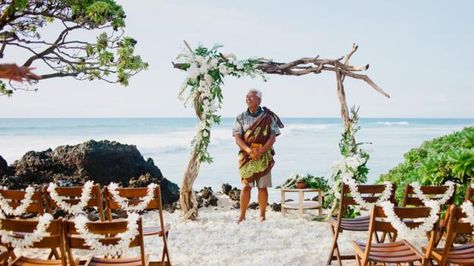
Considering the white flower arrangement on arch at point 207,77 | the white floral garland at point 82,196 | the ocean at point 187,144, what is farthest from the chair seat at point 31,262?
the ocean at point 187,144

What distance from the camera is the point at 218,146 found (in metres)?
31.8

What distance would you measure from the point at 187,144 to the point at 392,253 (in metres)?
27.6

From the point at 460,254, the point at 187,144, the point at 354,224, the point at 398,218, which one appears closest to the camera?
the point at 398,218

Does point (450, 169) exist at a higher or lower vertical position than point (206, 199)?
higher

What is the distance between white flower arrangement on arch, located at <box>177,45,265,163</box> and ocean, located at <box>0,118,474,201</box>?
12.6 ft

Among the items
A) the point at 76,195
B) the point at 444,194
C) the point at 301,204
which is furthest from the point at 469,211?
the point at 301,204

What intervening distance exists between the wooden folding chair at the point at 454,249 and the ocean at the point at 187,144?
713 cm

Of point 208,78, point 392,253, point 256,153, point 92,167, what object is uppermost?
point 208,78

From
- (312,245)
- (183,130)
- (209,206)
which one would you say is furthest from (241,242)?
(183,130)

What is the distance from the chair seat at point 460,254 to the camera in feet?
14.6

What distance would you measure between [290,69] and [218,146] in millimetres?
23204

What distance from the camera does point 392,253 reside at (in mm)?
4691

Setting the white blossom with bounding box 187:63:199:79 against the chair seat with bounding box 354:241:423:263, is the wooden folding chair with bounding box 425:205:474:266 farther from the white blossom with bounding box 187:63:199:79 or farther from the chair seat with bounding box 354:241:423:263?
the white blossom with bounding box 187:63:199:79

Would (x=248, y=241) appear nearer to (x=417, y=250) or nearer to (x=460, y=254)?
(x=417, y=250)
